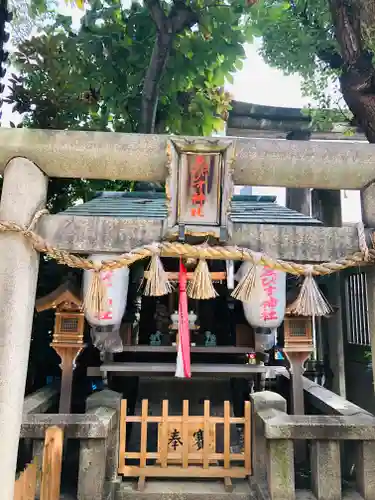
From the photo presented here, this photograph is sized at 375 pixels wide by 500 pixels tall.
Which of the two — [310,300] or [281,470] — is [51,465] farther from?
[310,300]

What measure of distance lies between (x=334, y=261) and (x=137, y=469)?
10.8 ft

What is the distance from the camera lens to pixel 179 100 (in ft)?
28.4

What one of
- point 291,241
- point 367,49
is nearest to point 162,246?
point 291,241

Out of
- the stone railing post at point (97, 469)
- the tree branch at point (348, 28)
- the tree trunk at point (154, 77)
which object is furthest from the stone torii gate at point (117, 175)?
the tree trunk at point (154, 77)

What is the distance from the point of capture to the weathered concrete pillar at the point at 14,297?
291cm

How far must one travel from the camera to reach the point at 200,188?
315 centimetres

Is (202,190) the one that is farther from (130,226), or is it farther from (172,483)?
(172,483)

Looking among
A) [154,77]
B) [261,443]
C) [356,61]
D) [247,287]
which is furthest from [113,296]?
[356,61]

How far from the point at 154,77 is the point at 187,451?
606 centimetres

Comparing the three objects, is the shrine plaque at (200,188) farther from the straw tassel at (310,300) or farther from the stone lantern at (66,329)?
the stone lantern at (66,329)

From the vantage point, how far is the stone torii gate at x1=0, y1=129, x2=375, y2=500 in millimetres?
3127

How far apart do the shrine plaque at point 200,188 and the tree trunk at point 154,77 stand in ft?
15.0

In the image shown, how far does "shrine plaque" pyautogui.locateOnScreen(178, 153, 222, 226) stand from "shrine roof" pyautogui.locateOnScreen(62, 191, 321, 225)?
36 centimetres

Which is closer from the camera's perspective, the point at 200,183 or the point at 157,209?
the point at 200,183
